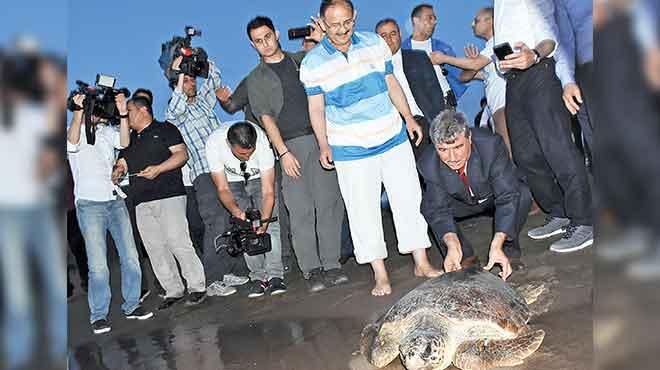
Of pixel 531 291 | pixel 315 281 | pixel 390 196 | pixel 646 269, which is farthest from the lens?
pixel 315 281

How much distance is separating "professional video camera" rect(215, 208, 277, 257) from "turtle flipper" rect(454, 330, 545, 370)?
57.7 inches

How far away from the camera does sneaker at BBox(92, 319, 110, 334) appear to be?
3.31 meters

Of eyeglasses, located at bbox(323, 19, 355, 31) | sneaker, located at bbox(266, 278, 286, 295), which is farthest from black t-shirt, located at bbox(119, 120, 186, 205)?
eyeglasses, located at bbox(323, 19, 355, 31)

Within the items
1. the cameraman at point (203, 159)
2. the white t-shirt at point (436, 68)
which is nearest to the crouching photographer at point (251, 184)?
the cameraman at point (203, 159)

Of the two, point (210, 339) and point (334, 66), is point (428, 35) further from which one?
point (210, 339)

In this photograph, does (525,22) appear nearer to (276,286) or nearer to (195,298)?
(276,286)

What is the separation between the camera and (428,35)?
3363mm

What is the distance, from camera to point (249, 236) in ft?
11.2

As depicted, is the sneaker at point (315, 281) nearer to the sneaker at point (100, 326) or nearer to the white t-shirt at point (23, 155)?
the sneaker at point (100, 326)

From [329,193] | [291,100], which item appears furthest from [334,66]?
[329,193]

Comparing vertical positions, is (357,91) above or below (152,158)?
above

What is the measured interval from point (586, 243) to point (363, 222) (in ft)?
3.17

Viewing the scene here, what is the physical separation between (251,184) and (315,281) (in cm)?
61

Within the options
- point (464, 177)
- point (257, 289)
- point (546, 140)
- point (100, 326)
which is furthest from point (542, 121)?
point (100, 326)
